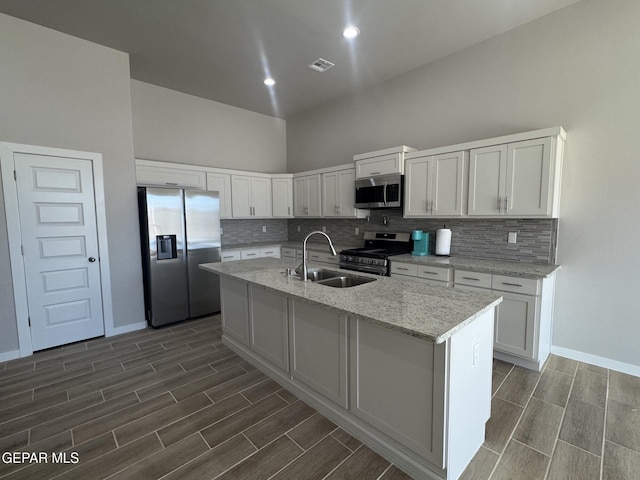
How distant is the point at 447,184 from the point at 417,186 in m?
0.37

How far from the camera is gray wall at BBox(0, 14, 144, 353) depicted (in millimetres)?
2883

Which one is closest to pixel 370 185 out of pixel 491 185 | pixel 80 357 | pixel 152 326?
pixel 491 185

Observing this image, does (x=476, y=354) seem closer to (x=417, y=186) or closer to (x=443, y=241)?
(x=443, y=241)

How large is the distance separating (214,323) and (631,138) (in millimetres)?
4787

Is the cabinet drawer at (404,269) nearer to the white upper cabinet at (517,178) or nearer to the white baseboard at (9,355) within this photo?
the white upper cabinet at (517,178)

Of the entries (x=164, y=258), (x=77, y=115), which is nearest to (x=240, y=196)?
(x=164, y=258)

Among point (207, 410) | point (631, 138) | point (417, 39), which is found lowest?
point (207, 410)

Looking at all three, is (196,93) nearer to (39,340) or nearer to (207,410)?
(39,340)

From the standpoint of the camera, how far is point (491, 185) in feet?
9.89

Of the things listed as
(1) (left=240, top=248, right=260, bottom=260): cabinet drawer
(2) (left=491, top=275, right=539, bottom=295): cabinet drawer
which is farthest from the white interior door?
(2) (left=491, top=275, right=539, bottom=295): cabinet drawer

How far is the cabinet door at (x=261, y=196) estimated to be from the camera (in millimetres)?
5203

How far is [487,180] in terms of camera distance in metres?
3.04

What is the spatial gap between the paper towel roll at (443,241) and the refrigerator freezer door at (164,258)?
329cm

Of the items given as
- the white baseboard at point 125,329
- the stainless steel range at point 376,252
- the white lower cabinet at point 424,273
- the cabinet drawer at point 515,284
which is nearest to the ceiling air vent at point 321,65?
the stainless steel range at point 376,252
